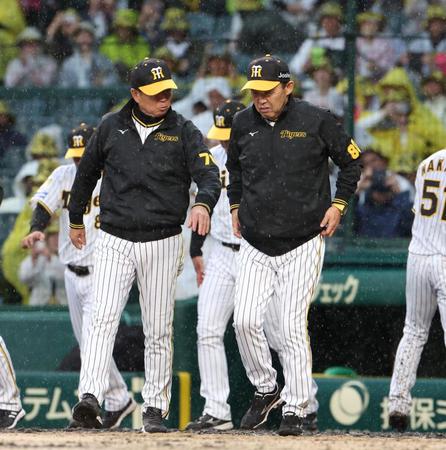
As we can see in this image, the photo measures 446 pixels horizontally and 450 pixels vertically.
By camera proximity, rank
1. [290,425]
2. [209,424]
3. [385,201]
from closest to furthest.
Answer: [290,425] < [209,424] < [385,201]

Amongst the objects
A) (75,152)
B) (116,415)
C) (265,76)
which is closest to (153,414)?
(116,415)

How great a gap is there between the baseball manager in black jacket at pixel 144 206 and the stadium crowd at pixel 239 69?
2.85m

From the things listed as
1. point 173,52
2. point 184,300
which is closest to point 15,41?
point 173,52

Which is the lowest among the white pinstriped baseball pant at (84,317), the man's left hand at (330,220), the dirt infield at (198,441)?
the dirt infield at (198,441)

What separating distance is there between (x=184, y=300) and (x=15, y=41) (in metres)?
2.75

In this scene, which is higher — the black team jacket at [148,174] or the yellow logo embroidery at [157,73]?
the yellow logo embroidery at [157,73]

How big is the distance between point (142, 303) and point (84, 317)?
5.50ft

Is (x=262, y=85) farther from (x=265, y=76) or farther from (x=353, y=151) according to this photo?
(x=353, y=151)

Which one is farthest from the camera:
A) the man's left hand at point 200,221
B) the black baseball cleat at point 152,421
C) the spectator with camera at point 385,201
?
the spectator with camera at point 385,201

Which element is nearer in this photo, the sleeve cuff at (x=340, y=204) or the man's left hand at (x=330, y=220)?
the man's left hand at (x=330, y=220)

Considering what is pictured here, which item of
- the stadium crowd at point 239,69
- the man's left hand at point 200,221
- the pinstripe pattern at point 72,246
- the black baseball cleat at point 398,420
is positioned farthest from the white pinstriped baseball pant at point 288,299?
the stadium crowd at point 239,69

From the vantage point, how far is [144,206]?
6711 millimetres

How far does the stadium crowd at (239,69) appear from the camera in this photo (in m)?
9.69

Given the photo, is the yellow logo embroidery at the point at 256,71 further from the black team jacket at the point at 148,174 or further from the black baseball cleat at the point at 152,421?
the black baseball cleat at the point at 152,421
